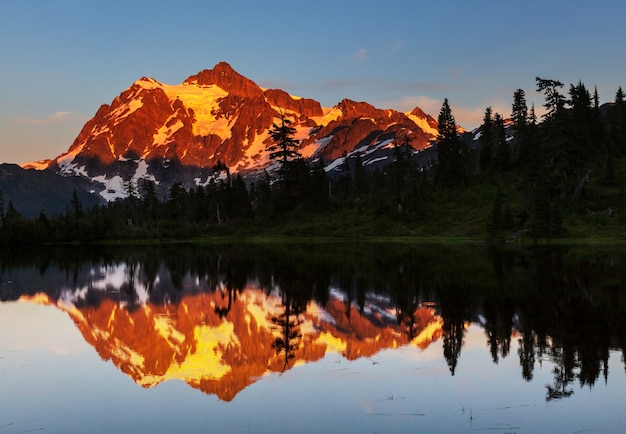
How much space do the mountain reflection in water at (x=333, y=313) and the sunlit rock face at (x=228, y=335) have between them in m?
0.05

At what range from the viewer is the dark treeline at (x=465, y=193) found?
88438 mm

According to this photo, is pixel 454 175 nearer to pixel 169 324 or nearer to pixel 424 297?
pixel 424 297

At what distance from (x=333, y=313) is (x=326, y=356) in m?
8.19

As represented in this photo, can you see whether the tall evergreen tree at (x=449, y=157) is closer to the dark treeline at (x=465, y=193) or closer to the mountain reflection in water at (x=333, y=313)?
the dark treeline at (x=465, y=193)

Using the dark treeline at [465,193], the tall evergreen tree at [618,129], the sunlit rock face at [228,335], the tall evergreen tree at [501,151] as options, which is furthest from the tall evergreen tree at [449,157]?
the sunlit rock face at [228,335]

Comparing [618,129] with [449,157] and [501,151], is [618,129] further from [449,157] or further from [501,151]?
[449,157]

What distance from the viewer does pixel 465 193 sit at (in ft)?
349

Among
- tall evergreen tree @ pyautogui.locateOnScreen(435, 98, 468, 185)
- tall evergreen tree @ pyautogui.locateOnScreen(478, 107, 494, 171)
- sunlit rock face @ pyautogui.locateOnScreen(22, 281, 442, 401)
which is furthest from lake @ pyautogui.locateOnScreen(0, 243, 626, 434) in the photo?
tall evergreen tree @ pyautogui.locateOnScreen(478, 107, 494, 171)

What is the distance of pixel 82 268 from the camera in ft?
200

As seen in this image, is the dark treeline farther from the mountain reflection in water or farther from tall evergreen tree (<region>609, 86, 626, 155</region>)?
the mountain reflection in water

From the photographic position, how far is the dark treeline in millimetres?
88438

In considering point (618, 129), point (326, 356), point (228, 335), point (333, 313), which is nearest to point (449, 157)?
point (618, 129)

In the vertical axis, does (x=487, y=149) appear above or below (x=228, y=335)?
above

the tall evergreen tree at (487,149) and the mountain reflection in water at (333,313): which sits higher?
the tall evergreen tree at (487,149)
